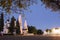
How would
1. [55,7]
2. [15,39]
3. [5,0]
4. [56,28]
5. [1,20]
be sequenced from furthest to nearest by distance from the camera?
[56,28], [15,39], [55,7], [1,20], [5,0]

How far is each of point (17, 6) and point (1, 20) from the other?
2.95 ft

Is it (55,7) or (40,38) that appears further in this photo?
(40,38)

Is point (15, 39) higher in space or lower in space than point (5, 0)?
lower

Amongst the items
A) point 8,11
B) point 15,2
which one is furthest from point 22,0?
point 8,11

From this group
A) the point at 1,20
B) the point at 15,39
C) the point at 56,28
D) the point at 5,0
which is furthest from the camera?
the point at 56,28

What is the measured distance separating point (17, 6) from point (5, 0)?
1.56ft

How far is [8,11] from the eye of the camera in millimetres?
6379

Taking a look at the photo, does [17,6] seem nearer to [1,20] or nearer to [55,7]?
[1,20]

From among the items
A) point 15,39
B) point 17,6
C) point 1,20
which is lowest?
point 15,39

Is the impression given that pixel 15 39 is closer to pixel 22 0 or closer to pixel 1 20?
pixel 1 20

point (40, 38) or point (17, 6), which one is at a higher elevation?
point (17, 6)

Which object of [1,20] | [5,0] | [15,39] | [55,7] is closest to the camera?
[5,0]

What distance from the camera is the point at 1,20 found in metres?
6.73

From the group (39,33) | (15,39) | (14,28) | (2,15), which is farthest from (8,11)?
(39,33)
